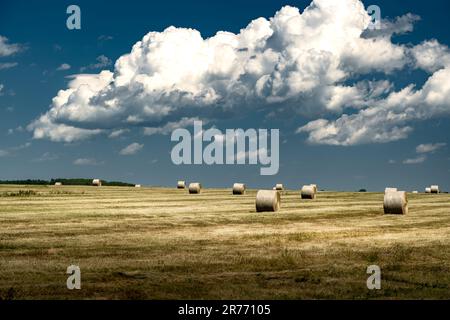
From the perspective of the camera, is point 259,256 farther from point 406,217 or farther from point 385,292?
point 406,217

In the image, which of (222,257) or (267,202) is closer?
(222,257)

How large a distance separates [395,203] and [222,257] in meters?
19.9

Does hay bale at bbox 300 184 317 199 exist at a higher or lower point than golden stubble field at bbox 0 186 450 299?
higher

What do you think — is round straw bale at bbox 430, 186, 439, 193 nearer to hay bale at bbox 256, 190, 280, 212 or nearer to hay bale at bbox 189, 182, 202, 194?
hay bale at bbox 189, 182, 202, 194

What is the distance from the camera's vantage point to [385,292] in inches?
503

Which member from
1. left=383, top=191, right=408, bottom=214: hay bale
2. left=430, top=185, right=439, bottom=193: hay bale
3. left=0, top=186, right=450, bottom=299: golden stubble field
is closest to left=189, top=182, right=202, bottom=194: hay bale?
left=430, top=185, right=439, bottom=193: hay bale

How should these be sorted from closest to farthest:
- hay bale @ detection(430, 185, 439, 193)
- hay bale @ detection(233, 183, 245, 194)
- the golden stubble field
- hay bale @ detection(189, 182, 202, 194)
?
1. the golden stubble field
2. hay bale @ detection(233, 183, 245, 194)
3. hay bale @ detection(189, 182, 202, 194)
4. hay bale @ detection(430, 185, 439, 193)

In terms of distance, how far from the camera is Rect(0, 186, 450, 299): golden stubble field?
507 inches

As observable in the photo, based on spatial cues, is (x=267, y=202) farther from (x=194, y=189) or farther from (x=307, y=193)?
(x=194, y=189)

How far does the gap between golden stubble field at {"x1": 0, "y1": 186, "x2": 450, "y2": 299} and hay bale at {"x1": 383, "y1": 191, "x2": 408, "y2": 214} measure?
373 cm

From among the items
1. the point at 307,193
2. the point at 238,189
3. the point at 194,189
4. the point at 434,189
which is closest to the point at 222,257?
the point at 307,193

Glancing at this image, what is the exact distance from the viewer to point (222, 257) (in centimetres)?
1741

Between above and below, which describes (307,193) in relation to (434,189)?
below
